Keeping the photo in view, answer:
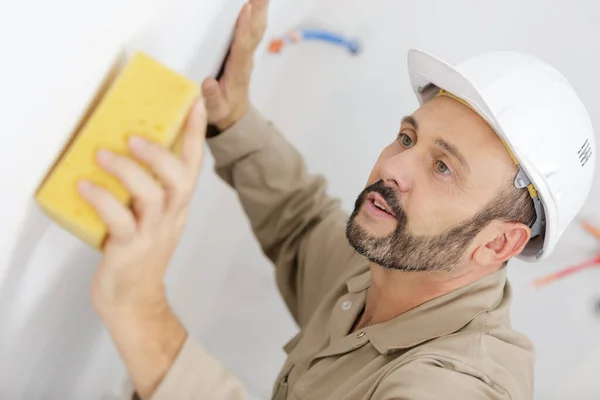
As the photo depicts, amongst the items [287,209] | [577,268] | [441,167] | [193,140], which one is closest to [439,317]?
→ [441,167]

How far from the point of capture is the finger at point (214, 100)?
2.53ft

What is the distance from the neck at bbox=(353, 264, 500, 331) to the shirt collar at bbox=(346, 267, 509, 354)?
2 cm

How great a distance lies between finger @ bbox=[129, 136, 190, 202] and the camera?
496 mm

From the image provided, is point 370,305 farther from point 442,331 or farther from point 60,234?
point 60,234

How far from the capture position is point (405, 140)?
798 mm

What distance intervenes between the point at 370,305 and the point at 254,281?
22.3 inches

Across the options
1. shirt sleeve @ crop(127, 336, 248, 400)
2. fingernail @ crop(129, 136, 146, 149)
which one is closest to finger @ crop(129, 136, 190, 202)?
fingernail @ crop(129, 136, 146, 149)

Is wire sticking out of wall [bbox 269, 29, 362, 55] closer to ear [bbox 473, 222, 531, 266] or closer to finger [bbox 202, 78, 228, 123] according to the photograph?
finger [bbox 202, 78, 228, 123]

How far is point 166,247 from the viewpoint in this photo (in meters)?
0.56

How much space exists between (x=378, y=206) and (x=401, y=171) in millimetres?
58

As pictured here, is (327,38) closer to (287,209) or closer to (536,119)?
(287,209)

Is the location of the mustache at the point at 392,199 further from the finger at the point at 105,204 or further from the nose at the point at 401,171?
the finger at the point at 105,204

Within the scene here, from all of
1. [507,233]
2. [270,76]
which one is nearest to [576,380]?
[507,233]

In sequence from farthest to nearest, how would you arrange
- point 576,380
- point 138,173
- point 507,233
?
1. point 576,380
2. point 507,233
3. point 138,173
